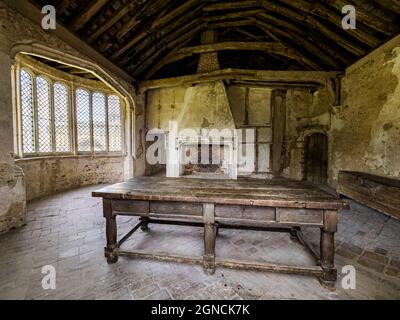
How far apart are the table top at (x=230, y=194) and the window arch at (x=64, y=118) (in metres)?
4.62

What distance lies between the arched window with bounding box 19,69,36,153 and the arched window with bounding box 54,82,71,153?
694 mm

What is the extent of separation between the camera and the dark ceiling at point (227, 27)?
396 cm

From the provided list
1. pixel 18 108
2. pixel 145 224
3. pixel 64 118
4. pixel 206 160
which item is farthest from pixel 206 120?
pixel 18 108

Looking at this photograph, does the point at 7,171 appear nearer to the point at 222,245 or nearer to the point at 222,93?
the point at 222,245

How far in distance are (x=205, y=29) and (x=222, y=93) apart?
2.20 metres

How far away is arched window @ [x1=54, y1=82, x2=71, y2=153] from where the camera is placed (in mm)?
6016

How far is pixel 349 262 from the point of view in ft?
8.19

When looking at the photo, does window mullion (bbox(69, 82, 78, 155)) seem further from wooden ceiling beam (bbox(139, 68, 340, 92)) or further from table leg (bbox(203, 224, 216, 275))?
table leg (bbox(203, 224, 216, 275))

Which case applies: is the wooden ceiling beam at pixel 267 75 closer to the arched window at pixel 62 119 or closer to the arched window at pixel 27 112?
the arched window at pixel 62 119

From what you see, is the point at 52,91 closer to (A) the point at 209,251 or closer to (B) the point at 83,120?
(B) the point at 83,120

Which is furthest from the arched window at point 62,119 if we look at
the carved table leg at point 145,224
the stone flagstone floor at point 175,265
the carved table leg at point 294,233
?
the carved table leg at point 294,233

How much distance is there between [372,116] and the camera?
15.2ft

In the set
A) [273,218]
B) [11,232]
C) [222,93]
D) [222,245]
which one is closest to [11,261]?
[11,232]

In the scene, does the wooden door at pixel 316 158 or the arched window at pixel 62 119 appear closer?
the arched window at pixel 62 119
